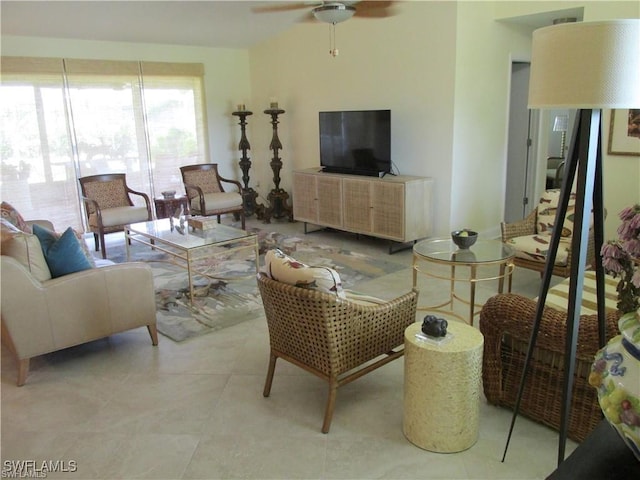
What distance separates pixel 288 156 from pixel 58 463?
557cm

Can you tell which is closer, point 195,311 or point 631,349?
point 631,349

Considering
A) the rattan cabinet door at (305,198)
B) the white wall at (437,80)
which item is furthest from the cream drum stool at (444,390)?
the rattan cabinet door at (305,198)

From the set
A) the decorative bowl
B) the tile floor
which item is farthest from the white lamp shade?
the decorative bowl

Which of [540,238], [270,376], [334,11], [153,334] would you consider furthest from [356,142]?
[270,376]

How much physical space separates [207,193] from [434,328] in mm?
5118

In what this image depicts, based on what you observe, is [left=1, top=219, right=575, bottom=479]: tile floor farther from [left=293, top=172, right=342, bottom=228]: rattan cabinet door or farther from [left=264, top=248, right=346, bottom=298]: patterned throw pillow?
[left=293, top=172, right=342, bottom=228]: rattan cabinet door

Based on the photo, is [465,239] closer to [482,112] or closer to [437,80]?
[437,80]

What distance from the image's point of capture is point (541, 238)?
13.1 feet

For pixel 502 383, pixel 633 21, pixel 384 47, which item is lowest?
pixel 502 383

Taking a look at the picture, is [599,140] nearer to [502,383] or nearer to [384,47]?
[502,383]

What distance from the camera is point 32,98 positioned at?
5.92 m

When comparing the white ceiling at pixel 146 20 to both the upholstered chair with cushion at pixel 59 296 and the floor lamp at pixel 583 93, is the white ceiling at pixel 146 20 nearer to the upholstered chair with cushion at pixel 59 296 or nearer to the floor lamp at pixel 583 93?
the upholstered chair with cushion at pixel 59 296

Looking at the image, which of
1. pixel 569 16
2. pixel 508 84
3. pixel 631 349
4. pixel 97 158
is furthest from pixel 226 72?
pixel 631 349

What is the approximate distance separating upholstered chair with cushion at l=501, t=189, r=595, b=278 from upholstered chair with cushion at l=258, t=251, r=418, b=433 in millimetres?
1693
